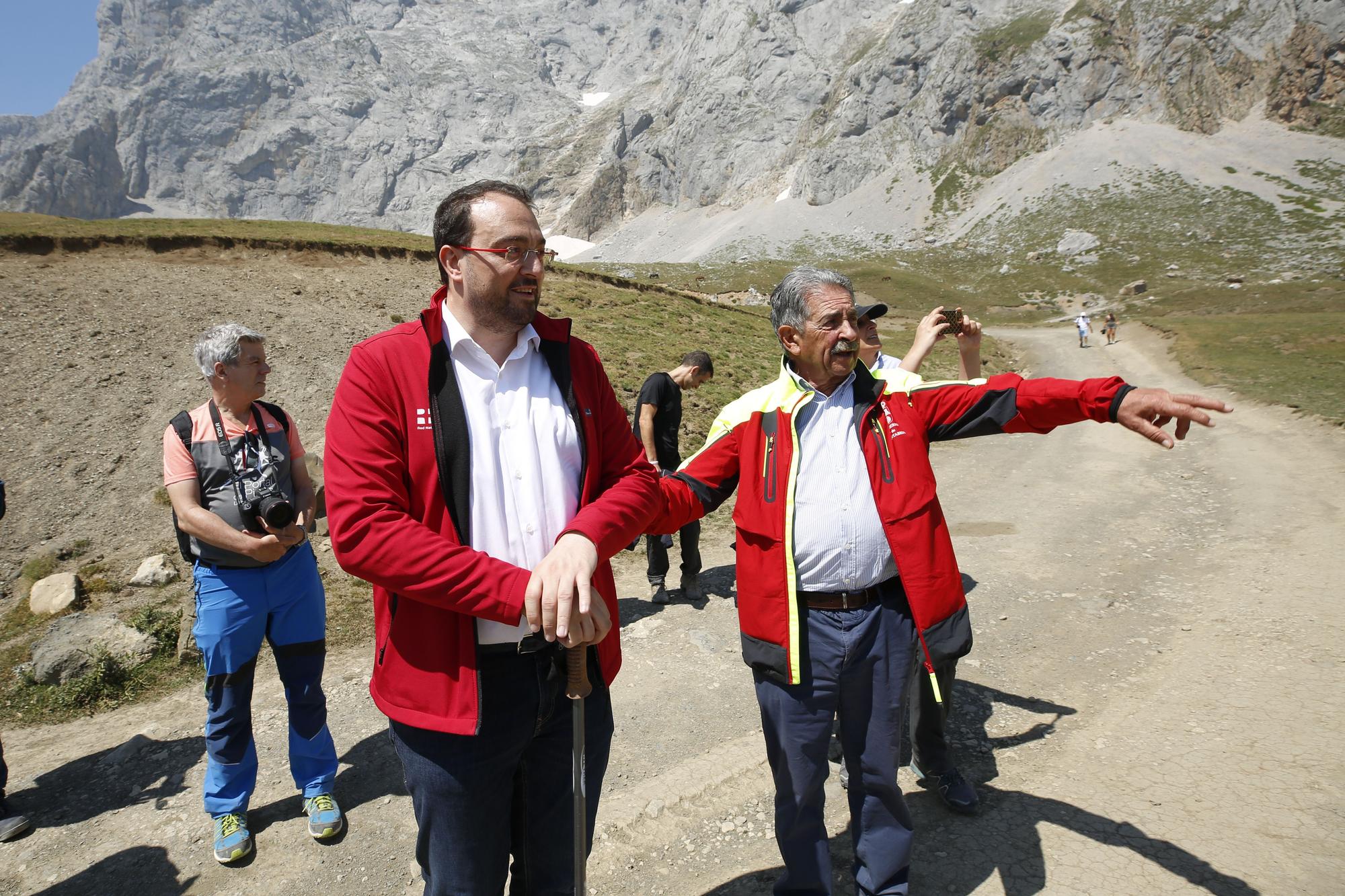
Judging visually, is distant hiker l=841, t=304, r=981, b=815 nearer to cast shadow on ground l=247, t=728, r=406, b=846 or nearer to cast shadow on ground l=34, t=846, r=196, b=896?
cast shadow on ground l=247, t=728, r=406, b=846

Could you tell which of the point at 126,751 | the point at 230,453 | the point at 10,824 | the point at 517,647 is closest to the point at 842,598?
the point at 517,647

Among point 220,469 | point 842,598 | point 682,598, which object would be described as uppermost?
point 220,469

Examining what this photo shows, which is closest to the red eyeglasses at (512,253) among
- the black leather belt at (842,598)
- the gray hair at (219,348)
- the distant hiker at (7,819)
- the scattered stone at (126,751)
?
the black leather belt at (842,598)

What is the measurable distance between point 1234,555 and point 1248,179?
354ft

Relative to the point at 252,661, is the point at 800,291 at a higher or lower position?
→ higher

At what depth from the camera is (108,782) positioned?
495 cm

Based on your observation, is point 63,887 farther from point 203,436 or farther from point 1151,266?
point 1151,266

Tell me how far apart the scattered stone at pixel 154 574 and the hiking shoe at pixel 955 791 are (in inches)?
339

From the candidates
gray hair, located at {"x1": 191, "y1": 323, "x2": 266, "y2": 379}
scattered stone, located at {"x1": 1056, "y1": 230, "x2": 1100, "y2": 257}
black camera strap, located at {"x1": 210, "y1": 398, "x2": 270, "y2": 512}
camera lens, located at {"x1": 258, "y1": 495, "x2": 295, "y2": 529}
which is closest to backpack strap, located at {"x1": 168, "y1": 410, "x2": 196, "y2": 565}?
black camera strap, located at {"x1": 210, "y1": 398, "x2": 270, "y2": 512}

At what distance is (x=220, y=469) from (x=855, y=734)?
12.6ft

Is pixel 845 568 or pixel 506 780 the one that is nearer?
pixel 506 780

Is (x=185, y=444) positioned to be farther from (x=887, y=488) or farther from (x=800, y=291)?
(x=887, y=488)

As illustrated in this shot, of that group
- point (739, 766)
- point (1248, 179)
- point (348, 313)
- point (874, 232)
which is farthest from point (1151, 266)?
point (739, 766)

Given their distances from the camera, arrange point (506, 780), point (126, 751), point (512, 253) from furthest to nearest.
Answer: point (126, 751), point (506, 780), point (512, 253)
